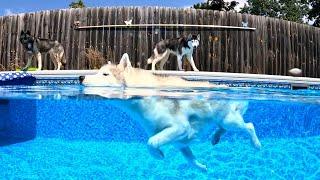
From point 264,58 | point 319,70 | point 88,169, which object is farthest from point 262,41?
point 88,169

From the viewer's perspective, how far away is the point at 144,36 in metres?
15.9

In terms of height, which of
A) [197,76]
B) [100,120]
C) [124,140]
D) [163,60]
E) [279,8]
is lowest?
[124,140]

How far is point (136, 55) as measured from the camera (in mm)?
15938

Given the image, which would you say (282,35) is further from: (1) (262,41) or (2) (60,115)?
(2) (60,115)

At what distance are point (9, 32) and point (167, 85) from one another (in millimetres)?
12747

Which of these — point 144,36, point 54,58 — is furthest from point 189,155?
point 144,36

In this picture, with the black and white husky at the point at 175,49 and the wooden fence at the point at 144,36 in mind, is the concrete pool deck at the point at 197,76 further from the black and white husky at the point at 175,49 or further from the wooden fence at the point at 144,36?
the wooden fence at the point at 144,36

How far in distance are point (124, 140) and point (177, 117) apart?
346cm

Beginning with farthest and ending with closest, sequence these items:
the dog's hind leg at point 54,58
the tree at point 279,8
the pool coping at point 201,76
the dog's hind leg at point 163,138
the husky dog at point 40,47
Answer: the tree at point 279,8 < the dog's hind leg at point 54,58 < the husky dog at point 40,47 < the pool coping at point 201,76 < the dog's hind leg at point 163,138

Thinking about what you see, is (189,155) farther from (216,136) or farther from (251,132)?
(251,132)

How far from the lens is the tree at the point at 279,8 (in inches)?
1842

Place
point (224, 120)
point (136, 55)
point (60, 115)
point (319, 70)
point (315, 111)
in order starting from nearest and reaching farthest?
point (224, 120), point (315, 111), point (60, 115), point (136, 55), point (319, 70)

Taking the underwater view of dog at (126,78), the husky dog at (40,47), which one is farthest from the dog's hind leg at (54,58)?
the underwater view of dog at (126,78)

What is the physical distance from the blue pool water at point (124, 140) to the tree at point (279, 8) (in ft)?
133
